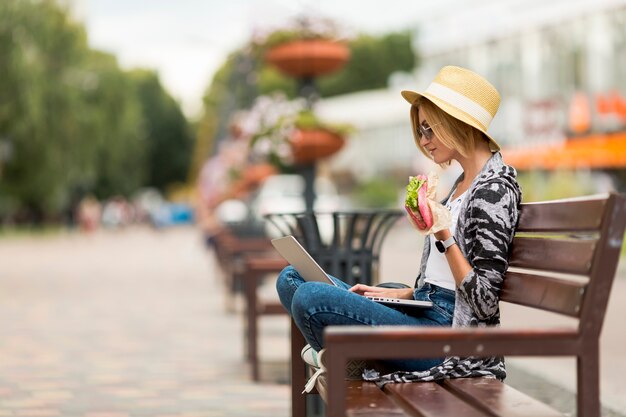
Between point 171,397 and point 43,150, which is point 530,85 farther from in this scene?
point 171,397

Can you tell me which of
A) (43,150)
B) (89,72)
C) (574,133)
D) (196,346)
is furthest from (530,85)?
(196,346)

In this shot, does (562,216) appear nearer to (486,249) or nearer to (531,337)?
(486,249)

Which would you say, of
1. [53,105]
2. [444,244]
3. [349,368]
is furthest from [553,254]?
[53,105]

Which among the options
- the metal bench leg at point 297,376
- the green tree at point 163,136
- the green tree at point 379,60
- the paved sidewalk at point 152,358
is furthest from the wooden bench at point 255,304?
the green tree at point 379,60

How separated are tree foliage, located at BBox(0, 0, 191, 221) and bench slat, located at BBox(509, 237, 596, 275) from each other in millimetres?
20388

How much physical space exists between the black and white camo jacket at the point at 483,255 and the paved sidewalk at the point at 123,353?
8.88 feet

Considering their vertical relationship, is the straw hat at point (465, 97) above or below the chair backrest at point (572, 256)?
above

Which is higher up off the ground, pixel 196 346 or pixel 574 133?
pixel 574 133

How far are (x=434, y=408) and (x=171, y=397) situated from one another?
3.93m

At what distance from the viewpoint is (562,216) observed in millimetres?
3738

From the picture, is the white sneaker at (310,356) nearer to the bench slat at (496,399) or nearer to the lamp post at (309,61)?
the bench slat at (496,399)

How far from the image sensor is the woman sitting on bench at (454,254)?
3.91 m

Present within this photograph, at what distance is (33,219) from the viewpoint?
2817 inches

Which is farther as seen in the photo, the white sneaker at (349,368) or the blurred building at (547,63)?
the blurred building at (547,63)
